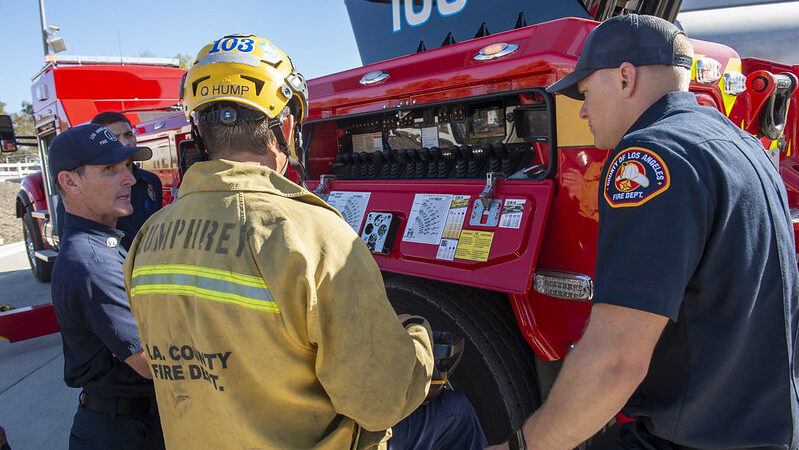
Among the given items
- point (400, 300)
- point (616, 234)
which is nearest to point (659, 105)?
point (616, 234)

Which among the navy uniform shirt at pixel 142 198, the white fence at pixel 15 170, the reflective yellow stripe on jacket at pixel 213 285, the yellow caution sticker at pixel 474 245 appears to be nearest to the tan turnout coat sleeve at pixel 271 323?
the reflective yellow stripe on jacket at pixel 213 285

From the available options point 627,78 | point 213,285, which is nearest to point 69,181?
point 213,285

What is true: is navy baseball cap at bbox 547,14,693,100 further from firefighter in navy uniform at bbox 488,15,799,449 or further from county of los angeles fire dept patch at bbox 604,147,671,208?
county of los angeles fire dept patch at bbox 604,147,671,208

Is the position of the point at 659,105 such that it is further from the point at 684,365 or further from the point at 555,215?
the point at 555,215

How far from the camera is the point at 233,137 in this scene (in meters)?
1.31

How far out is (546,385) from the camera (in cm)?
223

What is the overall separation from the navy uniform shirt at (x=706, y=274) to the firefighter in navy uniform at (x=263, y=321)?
0.53 m

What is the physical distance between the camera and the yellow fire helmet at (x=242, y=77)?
134 centimetres

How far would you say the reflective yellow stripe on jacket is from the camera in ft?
3.56

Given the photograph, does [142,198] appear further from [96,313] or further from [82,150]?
[96,313]

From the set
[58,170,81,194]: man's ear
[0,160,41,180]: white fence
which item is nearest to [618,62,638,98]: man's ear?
[58,170,81,194]: man's ear

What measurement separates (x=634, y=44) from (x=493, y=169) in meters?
1.06

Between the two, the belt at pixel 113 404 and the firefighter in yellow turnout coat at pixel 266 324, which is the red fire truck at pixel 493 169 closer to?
the firefighter in yellow turnout coat at pixel 266 324

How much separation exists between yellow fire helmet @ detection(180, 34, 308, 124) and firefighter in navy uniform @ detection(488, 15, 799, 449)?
0.86 m
